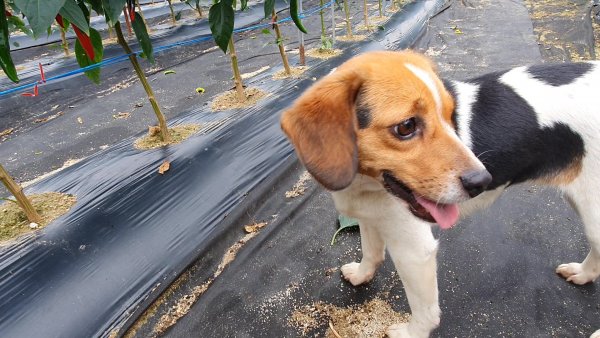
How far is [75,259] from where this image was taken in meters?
2.03

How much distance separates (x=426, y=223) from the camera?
1.58 meters

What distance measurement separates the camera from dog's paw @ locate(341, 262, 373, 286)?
2.21 m

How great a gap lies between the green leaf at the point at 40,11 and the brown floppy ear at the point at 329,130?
2.73ft

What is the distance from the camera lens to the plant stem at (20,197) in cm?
206

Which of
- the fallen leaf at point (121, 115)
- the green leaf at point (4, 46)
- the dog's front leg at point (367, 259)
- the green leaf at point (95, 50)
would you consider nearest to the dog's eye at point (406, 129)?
the dog's front leg at point (367, 259)

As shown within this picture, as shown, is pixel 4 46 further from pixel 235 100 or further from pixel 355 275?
pixel 235 100

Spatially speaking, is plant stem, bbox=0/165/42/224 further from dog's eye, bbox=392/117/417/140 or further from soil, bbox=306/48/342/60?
soil, bbox=306/48/342/60

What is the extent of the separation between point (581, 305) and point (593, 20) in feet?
26.5

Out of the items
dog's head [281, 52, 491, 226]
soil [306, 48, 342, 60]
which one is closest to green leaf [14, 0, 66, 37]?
dog's head [281, 52, 491, 226]

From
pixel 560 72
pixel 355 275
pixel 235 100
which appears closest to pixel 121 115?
pixel 235 100

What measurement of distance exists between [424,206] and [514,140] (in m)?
0.63

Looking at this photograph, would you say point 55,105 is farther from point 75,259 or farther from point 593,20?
point 593,20

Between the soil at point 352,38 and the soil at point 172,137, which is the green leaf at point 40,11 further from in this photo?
the soil at point 352,38

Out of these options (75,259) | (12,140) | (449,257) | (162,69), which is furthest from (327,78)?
(162,69)
